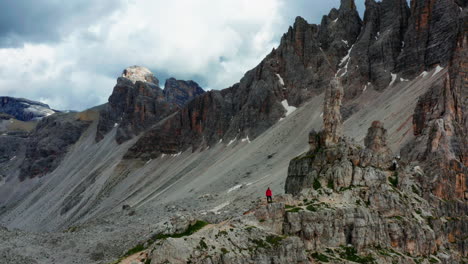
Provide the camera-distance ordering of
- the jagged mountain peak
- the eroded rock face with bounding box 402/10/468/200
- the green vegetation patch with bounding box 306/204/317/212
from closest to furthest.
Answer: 1. the green vegetation patch with bounding box 306/204/317/212
2. the eroded rock face with bounding box 402/10/468/200
3. the jagged mountain peak

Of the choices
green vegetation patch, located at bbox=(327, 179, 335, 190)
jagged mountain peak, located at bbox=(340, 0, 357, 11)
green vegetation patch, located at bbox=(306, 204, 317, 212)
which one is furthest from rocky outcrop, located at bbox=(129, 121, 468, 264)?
jagged mountain peak, located at bbox=(340, 0, 357, 11)

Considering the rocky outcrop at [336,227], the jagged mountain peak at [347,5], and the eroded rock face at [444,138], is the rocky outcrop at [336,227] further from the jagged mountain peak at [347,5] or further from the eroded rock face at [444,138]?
the jagged mountain peak at [347,5]

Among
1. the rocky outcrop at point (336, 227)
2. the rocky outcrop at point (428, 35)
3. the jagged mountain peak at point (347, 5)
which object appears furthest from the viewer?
the jagged mountain peak at point (347, 5)

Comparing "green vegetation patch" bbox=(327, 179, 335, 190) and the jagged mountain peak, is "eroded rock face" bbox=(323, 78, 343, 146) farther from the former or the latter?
the jagged mountain peak

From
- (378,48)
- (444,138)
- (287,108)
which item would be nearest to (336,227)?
(444,138)

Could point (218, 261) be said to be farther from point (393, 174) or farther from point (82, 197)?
point (82, 197)

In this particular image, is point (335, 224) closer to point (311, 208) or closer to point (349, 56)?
point (311, 208)

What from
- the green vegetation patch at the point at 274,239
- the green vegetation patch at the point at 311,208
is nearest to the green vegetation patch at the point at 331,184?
the green vegetation patch at the point at 311,208

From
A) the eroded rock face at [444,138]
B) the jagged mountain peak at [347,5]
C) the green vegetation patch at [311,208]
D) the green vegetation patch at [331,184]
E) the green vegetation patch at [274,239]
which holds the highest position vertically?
the jagged mountain peak at [347,5]

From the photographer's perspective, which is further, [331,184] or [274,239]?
[331,184]

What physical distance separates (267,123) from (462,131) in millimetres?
96004

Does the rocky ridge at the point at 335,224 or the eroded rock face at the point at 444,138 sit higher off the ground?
the eroded rock face at the point at 444,138

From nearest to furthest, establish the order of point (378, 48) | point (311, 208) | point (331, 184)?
point (311, 208)
point (331, 184)
point (378, 48)

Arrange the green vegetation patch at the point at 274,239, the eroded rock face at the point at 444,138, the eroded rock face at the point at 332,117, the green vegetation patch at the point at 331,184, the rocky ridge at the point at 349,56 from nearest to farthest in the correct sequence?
the green vegetation patch at the point at 274,239 → the green vegetation patch at the point at 331,184 → the eroded rock face at the point at 332,117 → the eroded rock face at the point at 444,138 → the rocky ridge at the point at 349,56
